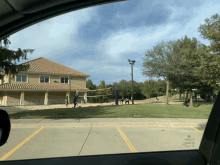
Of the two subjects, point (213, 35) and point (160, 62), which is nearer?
point (213, 35)

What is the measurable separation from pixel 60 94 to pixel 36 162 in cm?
2813

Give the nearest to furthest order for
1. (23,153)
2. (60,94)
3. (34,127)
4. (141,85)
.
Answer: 1. (23,153)
2. (34,127)
3. (60,94)
4. (141,85)

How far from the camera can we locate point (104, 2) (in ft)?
4.07

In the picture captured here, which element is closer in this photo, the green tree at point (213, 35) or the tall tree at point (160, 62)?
the green tree at point (213, 35)

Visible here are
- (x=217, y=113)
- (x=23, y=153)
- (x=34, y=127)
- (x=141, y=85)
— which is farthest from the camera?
(x=141, y=85)

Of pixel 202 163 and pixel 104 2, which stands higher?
pixel 104 2

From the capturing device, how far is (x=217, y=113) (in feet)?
3.83

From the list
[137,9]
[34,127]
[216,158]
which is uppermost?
[137,9]

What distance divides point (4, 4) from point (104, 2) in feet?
1.98

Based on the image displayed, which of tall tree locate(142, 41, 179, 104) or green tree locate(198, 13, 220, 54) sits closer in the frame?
green tree locate(198, 13, 220, 54)

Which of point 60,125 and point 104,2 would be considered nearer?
point 104,2

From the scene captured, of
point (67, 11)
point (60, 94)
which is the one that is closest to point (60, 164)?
point (67, 11)

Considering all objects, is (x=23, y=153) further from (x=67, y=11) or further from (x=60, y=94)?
(x=60, y=94)

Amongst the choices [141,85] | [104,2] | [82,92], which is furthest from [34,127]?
[141,85]
